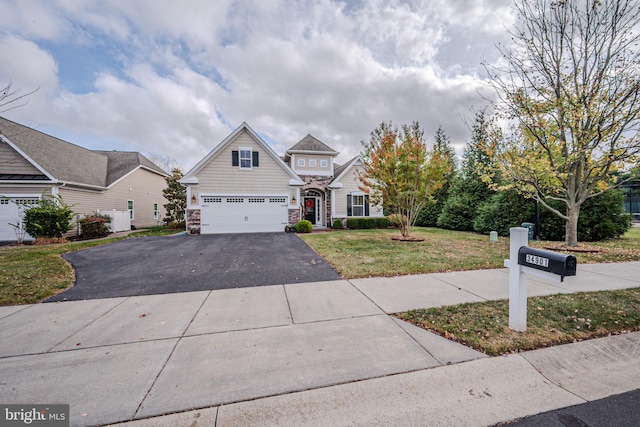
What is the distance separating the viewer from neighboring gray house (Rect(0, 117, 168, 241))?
41.8 feet

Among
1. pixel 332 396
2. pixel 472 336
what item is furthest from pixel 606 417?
pixel 332 396

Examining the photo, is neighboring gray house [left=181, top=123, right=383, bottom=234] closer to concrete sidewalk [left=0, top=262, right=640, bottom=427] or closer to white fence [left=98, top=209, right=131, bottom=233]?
white fence [left=98, top=209, right=131, bottom=233]

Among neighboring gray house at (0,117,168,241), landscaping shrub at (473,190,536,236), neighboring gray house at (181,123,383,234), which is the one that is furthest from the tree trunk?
neighboring gray house at (0,117,168,241)

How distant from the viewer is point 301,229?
14648 mm

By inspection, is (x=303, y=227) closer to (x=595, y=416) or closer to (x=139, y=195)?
(x=595, y=416)

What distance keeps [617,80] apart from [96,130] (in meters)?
32.8

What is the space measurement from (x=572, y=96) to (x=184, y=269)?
45.0ft

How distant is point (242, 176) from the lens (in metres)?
14.7

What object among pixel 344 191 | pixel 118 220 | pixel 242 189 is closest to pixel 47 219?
pixel 118 220

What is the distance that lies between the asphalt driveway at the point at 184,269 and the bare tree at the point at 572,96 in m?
8.81

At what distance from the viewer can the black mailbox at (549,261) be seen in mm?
2539

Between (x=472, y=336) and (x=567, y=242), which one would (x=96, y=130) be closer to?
(x=472, y=336)

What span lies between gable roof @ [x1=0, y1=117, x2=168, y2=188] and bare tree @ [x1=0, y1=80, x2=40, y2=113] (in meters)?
10.1

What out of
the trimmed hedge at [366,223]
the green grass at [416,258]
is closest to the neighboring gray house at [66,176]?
the green grass at [416,258]
